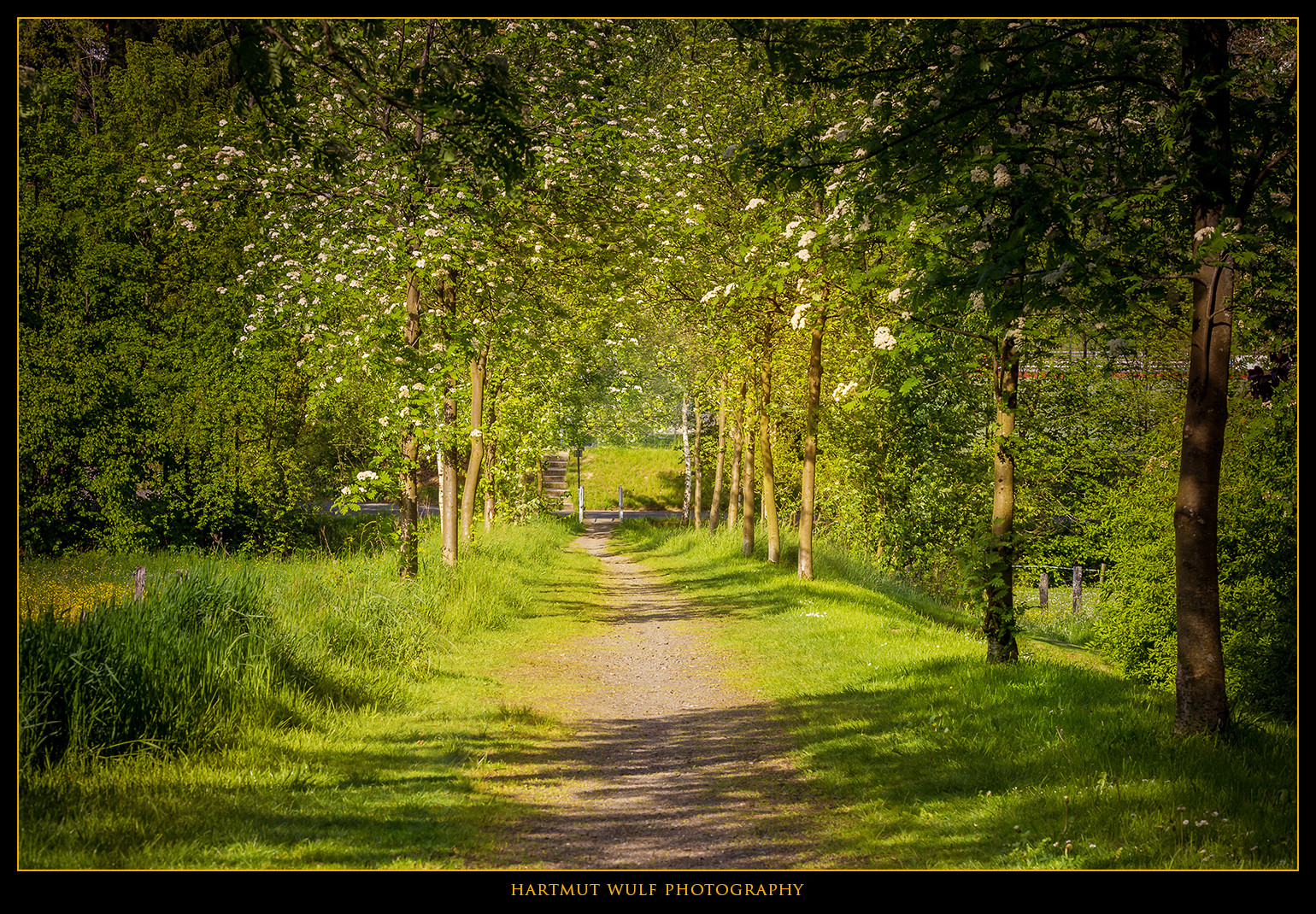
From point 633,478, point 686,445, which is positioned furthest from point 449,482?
point 633,478

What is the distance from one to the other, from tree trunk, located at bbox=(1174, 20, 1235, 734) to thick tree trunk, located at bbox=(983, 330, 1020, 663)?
2728 millimetres

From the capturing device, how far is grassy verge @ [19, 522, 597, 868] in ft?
16.8

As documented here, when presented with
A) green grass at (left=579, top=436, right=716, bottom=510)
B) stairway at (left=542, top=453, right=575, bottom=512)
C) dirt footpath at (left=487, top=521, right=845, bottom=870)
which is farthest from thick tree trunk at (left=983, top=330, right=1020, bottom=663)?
green grass at (left=579, top=436, right=716, bottom=510)

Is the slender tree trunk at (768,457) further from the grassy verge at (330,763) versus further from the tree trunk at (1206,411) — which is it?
the tree trunk at (1206,411)

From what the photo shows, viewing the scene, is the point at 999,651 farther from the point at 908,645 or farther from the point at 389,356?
the point at 389,356

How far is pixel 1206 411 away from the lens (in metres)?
6.20

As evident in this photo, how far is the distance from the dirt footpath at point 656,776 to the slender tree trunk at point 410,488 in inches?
106

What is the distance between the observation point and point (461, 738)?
766cm

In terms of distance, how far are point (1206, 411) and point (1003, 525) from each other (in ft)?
12.3

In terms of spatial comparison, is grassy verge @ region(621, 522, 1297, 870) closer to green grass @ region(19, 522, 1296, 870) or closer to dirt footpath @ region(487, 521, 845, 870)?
green grass @ region(19, 522, 1296, 870)

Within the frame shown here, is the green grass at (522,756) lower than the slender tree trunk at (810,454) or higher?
lower

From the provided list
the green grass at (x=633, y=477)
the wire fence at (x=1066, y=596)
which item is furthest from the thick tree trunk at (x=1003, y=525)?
the green grass at (x=633, y=477)

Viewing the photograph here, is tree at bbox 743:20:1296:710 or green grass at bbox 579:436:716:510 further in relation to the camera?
green grass at bbox 579:436:716:510

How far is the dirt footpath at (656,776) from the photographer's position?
5430 mm
